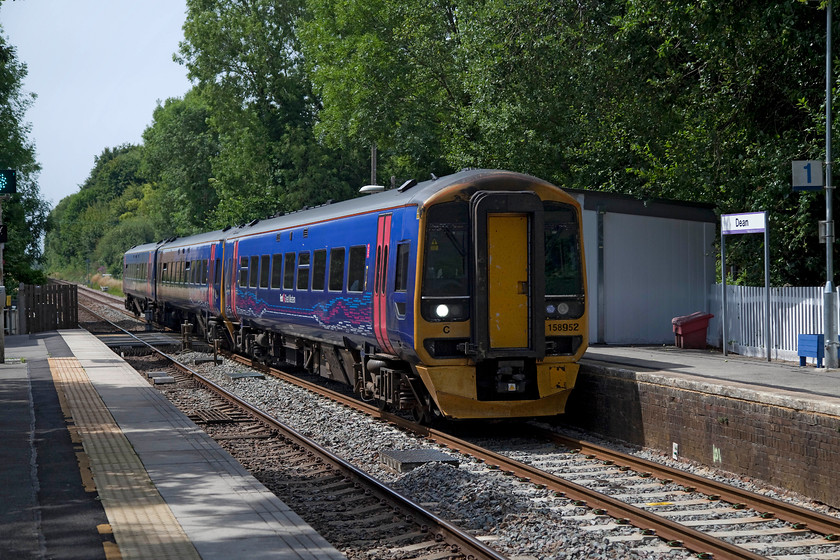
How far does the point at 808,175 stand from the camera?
54.2 ft

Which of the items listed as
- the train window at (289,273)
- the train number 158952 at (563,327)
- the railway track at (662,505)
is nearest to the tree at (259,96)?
the train window at (289,273)

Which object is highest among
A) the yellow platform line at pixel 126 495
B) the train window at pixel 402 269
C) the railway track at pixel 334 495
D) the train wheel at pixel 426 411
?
the train window at pixel 402 269

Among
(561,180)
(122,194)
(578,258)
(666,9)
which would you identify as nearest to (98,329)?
(561,180)

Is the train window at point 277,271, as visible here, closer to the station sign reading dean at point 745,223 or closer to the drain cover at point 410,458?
the station sign reading dean at point 745,223

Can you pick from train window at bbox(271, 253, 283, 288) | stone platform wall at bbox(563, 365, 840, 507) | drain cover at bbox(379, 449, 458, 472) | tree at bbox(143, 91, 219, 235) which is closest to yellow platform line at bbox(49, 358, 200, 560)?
drain cover at bbox(379, 449, 458, 472)

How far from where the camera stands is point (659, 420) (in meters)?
11.7

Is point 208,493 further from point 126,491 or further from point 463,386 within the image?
point 463,386

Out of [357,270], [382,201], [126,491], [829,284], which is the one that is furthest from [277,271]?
[126,491]

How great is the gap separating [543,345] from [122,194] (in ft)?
452

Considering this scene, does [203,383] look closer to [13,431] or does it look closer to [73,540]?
[13,431]

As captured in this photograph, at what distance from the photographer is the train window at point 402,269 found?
1235 centimetres

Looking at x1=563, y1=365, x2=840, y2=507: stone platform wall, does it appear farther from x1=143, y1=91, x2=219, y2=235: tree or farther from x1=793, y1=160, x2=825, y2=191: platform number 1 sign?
x1=143, y1=91, x2=219, y2=235: tree

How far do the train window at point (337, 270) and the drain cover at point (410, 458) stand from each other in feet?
14.8

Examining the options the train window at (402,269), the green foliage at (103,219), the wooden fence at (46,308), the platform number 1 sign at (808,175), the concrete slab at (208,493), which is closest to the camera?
the concrete slab at (208,493)
